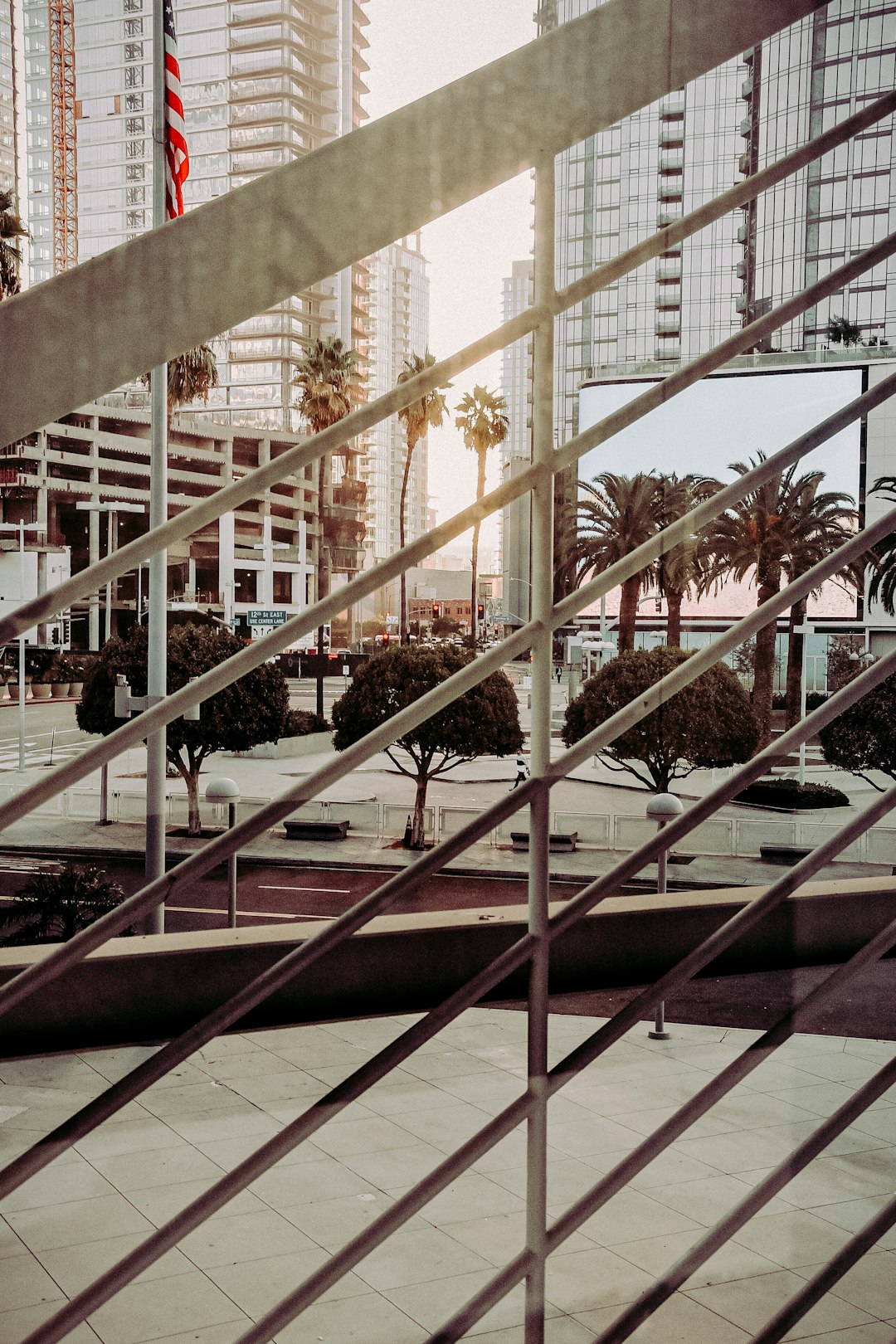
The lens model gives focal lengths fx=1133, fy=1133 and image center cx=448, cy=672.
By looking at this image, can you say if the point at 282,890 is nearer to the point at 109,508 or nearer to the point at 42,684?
the point at 109,508

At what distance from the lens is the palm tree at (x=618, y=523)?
57.6ft

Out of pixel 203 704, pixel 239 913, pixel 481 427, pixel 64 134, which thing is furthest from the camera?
pixel 203 704

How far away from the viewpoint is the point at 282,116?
824 centimetres

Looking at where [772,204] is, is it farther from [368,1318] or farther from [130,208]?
[130,208]

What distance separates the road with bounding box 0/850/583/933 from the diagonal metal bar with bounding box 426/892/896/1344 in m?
12.6

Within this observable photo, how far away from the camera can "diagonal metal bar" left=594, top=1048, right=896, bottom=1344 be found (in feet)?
3.77

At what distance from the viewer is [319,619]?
0.98 metres

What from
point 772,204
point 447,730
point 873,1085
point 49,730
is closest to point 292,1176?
point 772,204

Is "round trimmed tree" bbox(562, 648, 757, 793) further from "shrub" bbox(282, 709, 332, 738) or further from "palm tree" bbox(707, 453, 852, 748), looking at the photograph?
"shrub" bbox(282, 709, 332, 738)

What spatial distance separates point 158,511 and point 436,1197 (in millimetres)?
6783

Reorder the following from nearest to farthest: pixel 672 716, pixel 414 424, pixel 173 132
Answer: pixel 414 424, pixel 173 132, pixel 672 716

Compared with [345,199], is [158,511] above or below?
above

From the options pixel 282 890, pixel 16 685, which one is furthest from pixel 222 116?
pixel 16 685

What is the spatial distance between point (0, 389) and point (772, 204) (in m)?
4.10
